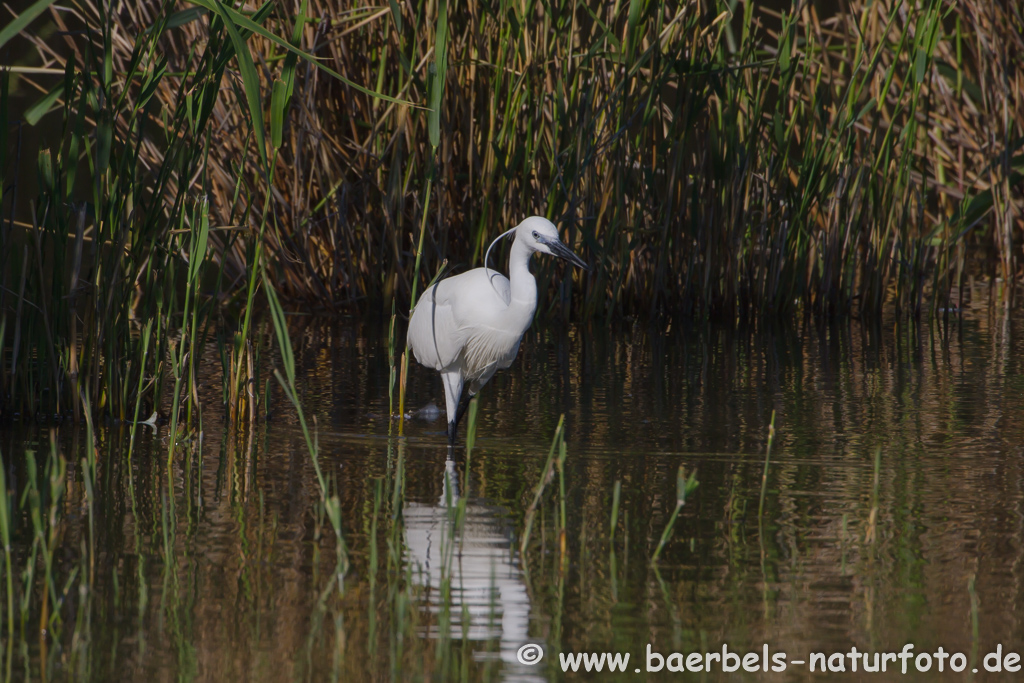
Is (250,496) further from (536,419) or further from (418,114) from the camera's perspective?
(418,114)

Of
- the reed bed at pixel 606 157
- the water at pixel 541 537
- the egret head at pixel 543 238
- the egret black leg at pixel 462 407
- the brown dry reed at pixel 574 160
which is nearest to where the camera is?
the water at pixel 541 537

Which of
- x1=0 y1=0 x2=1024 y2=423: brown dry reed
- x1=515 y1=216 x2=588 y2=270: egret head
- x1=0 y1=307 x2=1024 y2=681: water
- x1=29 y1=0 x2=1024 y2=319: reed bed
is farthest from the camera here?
x1=29 y1=0 x2=1024 y2=319: reed bed

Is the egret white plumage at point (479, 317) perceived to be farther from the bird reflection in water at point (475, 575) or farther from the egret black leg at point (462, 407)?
the bird reflection in water at point (475, 575)

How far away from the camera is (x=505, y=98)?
21.0 feet

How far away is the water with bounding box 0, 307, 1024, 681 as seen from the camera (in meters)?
2.56

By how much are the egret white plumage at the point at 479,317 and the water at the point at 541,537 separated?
21cm

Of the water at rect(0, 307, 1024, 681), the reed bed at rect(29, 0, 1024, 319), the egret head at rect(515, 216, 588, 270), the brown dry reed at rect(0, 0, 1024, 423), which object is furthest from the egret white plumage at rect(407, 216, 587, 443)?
the reed bed at rect(29, 0, 1024, 319)

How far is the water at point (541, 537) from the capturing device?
2564mm

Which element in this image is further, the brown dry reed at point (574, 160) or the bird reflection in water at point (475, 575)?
the brown dry reed at point (574, 160)

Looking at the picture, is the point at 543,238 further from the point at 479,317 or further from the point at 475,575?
the point at 475,575

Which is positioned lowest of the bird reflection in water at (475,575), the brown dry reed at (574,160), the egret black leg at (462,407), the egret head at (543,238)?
the bird reflection in water at (475,575)

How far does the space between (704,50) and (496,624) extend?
434 centimetres

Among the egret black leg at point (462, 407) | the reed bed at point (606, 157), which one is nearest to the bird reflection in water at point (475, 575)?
the egret black leg at point (462, 407)

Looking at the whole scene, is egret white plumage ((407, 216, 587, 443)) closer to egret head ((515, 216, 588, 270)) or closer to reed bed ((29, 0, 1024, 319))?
egret head ((515, 216, 588, 270))
